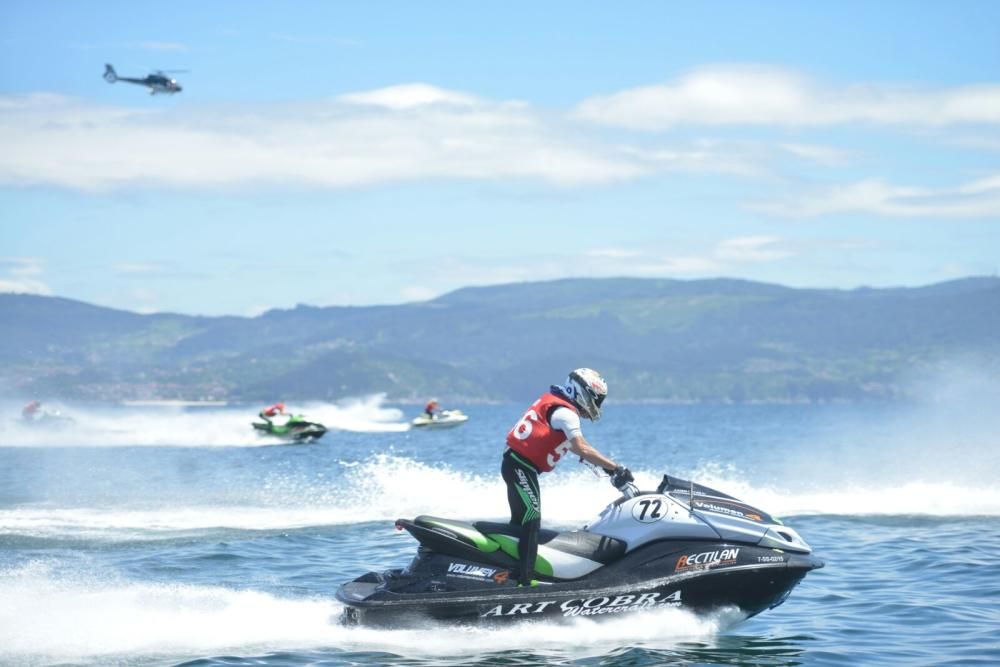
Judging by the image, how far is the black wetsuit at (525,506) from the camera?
1175 cm

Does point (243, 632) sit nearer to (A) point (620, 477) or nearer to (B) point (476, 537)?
(B) point (476, 537)

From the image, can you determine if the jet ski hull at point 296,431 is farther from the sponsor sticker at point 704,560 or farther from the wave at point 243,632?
the sponsor sticker at point 704,560

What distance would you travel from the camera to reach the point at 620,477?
11547 millimetres

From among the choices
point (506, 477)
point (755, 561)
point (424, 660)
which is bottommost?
point (424, 660)

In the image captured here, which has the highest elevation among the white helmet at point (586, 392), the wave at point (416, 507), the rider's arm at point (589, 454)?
the white helmet at point (586, 392)

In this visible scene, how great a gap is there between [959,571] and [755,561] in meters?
4.86

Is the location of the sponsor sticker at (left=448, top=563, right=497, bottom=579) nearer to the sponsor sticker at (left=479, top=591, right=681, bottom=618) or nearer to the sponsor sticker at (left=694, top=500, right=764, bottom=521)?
the sponsor sticker at (left=479, top=591, right=681, bottom=618)

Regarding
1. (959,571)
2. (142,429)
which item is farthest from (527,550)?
(142,429)

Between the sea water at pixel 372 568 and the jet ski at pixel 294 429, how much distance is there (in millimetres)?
16330

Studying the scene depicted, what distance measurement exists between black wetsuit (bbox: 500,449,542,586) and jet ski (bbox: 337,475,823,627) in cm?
9

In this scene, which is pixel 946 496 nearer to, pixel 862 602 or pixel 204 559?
pixel 862 602

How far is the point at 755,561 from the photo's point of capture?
461 inches

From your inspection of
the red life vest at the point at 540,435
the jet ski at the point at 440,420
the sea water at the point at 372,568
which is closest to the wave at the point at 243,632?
the sea water at the point at 372,568

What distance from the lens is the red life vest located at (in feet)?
38.9
